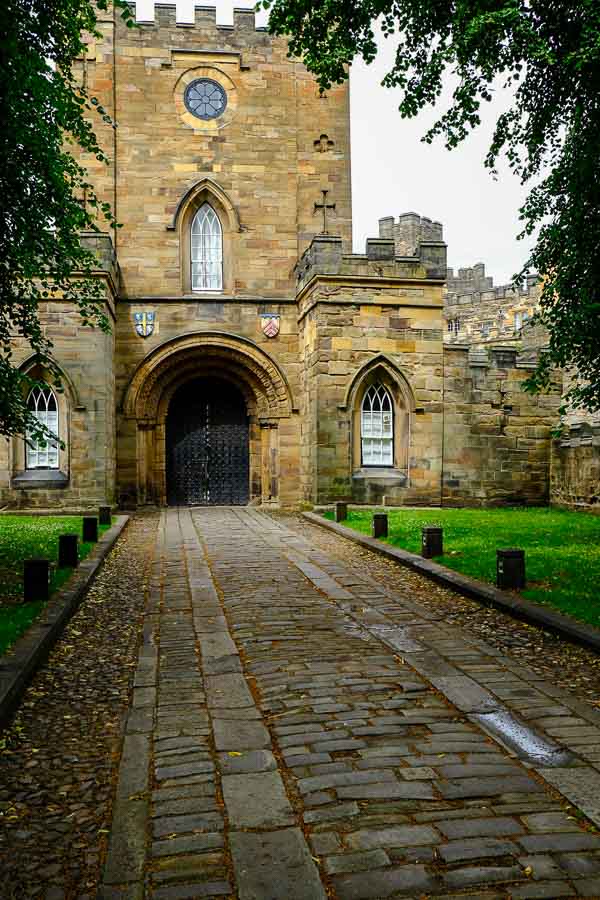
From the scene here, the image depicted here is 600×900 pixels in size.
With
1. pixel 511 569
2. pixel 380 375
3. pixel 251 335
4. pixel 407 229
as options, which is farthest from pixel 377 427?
pixel 407 229

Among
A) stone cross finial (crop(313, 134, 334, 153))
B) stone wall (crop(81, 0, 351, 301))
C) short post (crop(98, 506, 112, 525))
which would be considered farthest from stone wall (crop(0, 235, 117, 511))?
stone cross finial (crop(313, 134, 334, 153))

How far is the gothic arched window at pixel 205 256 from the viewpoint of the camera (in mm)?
21109

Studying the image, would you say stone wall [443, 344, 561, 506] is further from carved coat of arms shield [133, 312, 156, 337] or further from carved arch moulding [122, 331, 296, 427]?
carved coat of arms shield [133, 312, 156, 337]

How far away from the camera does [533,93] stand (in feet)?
31.8

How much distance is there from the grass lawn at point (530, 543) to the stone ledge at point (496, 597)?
0.63ft

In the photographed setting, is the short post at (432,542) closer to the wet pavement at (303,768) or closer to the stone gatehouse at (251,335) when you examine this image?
the wet pavement at (303,768)

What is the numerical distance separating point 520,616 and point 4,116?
6.69 meters

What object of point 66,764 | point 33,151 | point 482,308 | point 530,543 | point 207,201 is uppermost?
point 482,308

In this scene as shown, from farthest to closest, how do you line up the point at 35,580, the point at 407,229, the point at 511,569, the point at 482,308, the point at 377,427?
the point at 482,308 < the point at 407,229 < the point at 377,427 < the point at 511,569 < the point at 35,580

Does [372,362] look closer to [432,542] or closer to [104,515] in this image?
[104,515]

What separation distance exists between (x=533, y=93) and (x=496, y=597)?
246 inches

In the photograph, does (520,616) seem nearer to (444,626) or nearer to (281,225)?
(444,626)

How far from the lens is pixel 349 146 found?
70.1 feet

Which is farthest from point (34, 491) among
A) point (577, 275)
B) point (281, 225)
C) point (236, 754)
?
point (236, 754)
